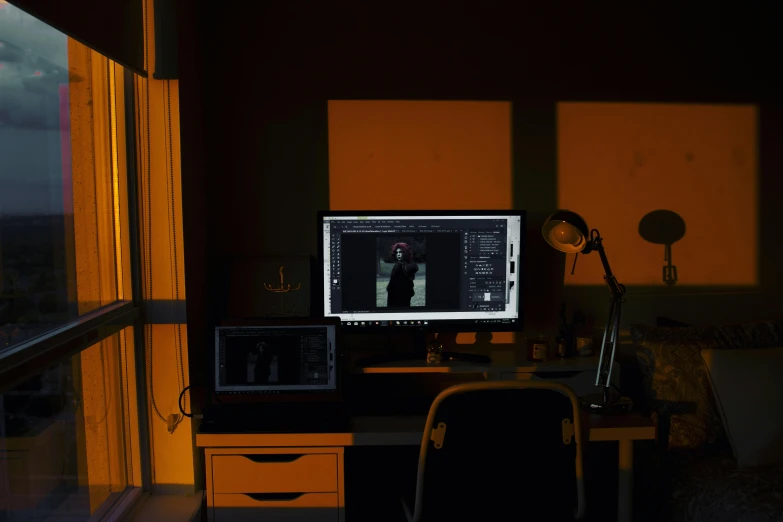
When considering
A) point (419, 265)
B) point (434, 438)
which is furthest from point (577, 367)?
point (434, 438)

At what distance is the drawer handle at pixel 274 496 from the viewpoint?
2.35m

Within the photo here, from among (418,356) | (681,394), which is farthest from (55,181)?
(681,394)

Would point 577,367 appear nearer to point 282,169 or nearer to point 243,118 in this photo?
point 282,169

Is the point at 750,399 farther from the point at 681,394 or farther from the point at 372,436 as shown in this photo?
the point at 372,436

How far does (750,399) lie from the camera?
2477 mm

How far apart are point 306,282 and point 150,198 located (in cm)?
69

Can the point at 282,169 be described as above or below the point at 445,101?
below

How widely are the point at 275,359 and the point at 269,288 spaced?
17.3 inches

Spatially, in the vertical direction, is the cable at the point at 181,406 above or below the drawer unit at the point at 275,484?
above

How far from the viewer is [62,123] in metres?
1.97

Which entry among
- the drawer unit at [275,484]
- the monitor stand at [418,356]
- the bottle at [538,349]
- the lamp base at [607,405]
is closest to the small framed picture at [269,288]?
the monitor stand at [418,356]

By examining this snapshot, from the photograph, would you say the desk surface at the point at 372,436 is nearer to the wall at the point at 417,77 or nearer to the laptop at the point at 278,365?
the laptop at the point at 278,365

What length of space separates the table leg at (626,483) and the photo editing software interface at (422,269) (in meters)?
0.62

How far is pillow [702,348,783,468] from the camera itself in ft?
7.97
